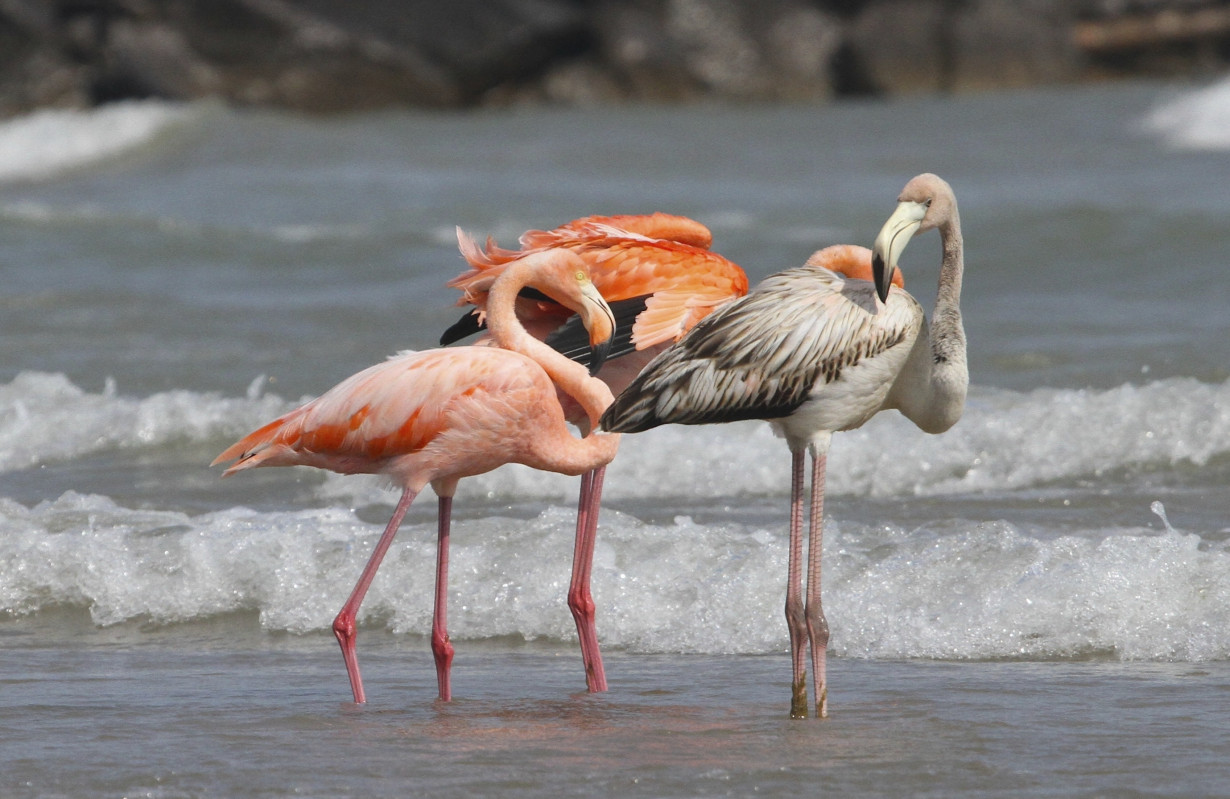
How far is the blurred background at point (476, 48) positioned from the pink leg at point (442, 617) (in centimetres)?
2076

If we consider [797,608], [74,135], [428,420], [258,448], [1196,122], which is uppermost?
[1196,122]

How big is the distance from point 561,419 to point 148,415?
4324 millimetres

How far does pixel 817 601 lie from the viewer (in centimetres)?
471

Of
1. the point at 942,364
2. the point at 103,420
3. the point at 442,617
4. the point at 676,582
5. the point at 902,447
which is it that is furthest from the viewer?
the point at 103,420

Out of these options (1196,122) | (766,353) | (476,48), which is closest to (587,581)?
(766,353)

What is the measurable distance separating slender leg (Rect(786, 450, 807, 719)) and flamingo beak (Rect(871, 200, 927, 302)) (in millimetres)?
582

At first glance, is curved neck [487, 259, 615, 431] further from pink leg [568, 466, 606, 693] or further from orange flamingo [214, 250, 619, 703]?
pink leg [568, 466, 606, 693]

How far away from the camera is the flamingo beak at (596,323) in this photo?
4.99m

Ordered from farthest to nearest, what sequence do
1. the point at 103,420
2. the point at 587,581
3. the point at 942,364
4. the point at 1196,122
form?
the point at 1196,122 → the point at 103,420 → the point at 587,581 → the point at 942,364

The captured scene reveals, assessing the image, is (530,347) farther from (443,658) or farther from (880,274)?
(880,274)

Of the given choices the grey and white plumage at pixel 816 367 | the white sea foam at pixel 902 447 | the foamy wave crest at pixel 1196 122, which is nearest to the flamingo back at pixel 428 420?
the grey and white plumage at pixel 816 367

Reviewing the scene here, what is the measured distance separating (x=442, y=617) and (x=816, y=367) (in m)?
1.42

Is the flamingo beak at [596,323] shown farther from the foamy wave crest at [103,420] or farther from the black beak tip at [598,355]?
the foamy wave crest at [103,420]

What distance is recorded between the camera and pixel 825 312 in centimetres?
454
